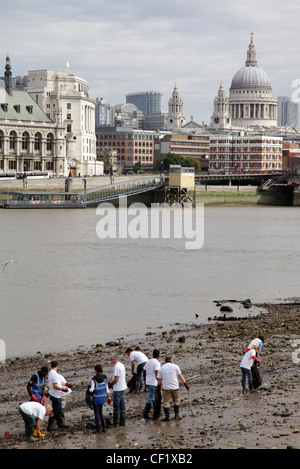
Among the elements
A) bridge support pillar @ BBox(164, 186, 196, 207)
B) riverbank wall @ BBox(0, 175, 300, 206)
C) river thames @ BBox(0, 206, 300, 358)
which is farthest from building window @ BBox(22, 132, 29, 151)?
river thames @ BBox(0, 206, 300, 358)

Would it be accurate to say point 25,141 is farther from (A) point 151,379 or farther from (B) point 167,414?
(B) point 167,414

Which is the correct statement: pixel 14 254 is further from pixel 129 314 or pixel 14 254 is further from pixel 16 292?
pixel 129 314

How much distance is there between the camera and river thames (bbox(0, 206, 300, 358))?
2978 cm

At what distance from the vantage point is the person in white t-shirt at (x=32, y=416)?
16.1 metres

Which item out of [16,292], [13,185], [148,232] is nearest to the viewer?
[16,292]

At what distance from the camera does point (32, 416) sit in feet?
52.9

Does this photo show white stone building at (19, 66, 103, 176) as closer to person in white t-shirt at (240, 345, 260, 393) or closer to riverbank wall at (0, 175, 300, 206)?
riverbank wall at (0, 175, 300, 206)

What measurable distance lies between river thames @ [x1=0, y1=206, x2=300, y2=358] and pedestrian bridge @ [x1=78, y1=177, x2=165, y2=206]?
35960 mm

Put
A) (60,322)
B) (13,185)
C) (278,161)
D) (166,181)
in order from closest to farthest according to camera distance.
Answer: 1. (60,322)
2. (13,185)
3. (166,181)
4. (278,161)

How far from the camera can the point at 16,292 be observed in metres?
38.0

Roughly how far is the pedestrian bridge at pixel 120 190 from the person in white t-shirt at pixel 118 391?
307ft

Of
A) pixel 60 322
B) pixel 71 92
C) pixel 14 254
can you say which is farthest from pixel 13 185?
pixel 60 322

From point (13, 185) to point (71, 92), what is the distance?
128ft

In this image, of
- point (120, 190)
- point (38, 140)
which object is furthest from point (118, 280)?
point (38, 140)
